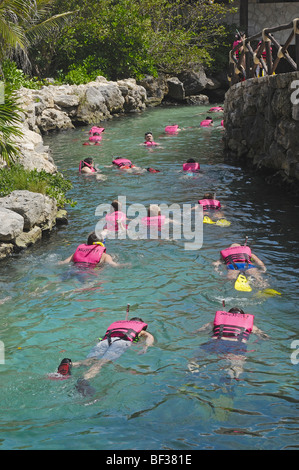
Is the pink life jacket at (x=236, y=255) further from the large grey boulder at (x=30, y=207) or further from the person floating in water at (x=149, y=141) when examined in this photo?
the person floating in water at (x=149, y=141)

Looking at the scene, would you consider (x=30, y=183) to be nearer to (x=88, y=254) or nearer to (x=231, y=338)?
(x=88, y=254)

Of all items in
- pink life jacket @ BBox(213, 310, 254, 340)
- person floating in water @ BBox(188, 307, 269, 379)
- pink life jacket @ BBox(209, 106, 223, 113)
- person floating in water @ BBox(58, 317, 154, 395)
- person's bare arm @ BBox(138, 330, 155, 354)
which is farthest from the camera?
pink life jacket @ BBox(209, 106, 223, 113)

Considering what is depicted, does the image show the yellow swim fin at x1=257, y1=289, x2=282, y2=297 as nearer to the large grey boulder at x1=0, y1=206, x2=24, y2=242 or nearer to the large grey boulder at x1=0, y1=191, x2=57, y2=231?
the large grey boulder at x1=0, y1=206, x2=24, y2=242

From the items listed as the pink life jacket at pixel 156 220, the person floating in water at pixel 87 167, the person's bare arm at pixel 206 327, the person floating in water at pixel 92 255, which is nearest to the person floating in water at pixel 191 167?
the person floating in water at pixel 87 167

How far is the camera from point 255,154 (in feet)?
61.7

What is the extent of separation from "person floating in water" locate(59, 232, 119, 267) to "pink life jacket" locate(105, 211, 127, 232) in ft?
5.87

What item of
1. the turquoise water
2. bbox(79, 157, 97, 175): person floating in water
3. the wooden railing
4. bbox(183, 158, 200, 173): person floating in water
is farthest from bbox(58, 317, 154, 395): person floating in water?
bbox(79, 157, 97, 175): person floating in water

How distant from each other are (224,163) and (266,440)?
1540 centimetres

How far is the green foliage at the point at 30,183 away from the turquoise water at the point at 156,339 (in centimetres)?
73

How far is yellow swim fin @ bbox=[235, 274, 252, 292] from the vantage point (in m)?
9.89

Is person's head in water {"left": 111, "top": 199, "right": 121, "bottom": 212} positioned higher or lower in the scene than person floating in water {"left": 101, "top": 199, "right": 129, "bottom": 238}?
higher

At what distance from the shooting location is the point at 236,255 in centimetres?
1073

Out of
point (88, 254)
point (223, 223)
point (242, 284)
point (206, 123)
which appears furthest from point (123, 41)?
point (242, 284)
